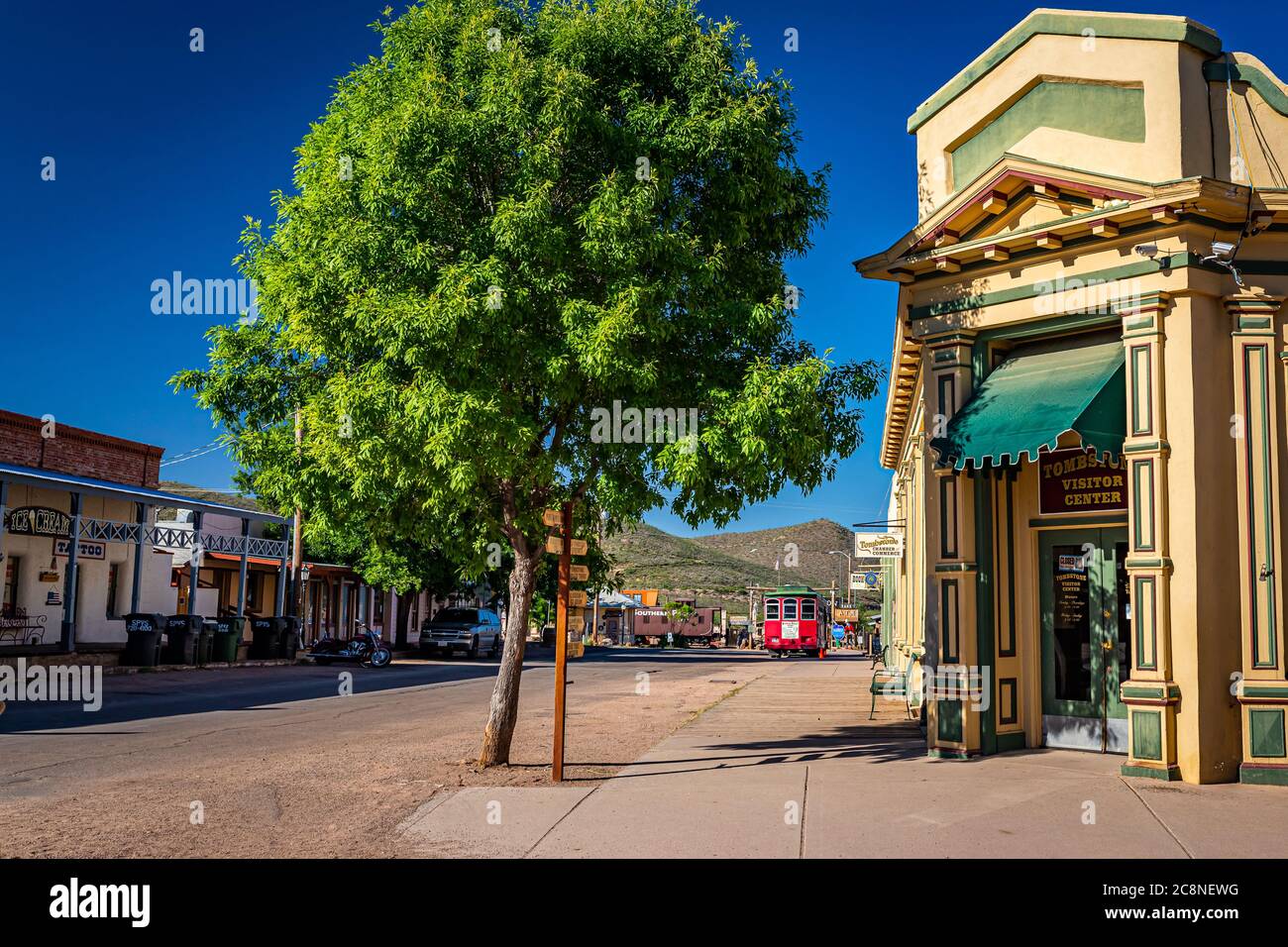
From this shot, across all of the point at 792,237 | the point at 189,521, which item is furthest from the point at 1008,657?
Result: the point at 189,521

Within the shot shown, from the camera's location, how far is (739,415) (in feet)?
34.1

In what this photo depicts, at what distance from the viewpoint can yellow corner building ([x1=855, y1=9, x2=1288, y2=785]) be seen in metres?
10.1

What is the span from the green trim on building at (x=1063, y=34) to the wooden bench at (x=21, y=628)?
25.0 meters

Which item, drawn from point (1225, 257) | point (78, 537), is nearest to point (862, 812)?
point (1225, 257)

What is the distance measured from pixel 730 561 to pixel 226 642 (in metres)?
108

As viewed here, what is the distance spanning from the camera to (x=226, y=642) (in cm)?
3052

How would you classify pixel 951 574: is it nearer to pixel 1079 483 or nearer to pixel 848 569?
pixel 1079 483

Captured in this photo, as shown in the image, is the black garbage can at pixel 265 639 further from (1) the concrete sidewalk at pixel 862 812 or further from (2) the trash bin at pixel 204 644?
(1) the concrete sidewalk at pixel 862 812

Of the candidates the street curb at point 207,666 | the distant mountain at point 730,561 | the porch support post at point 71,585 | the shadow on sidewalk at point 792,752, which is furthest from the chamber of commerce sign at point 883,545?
the distant mountain at point 730,561

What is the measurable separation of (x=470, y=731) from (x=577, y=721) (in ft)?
8.31

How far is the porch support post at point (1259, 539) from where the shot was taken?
991cm

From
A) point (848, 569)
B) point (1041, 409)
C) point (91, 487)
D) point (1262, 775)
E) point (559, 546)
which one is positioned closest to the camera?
point (1262, 775)
